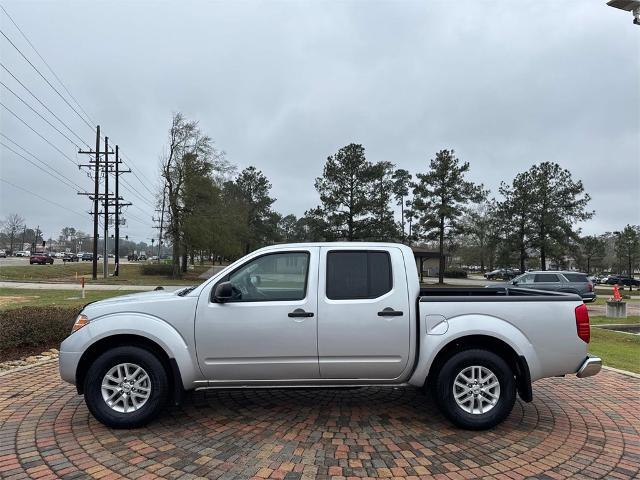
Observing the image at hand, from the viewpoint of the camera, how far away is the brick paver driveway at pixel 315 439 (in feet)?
11.6

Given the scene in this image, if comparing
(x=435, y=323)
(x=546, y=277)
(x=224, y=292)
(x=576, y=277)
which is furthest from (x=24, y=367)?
(x=576, y=277)

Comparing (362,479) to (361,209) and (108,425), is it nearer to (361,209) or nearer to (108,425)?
(108,425)

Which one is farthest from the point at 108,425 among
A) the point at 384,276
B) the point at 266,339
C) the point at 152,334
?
the point at 384,276

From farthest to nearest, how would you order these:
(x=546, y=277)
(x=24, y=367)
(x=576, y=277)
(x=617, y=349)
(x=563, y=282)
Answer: (x=576, y=277)
(x=546, y=277)
(x=563, y=282)
(x=617, y=349)
(x=24, y=367)

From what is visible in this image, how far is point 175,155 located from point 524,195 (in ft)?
109

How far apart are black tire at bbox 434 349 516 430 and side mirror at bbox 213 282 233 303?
219cm

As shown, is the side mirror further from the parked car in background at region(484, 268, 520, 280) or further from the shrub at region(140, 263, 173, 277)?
the parked car in background at region(484, 268, 520, 280)

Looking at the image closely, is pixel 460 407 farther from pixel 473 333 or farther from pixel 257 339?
pixel 257 339

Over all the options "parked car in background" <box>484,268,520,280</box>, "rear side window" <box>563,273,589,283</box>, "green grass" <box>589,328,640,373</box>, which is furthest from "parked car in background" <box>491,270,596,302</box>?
"parked car in background" <box>484,268,520,280</box>

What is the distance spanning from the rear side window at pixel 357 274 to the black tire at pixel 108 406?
5.94 feet

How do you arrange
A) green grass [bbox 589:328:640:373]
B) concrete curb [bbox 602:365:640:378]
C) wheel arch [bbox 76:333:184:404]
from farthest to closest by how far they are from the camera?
green grass [bbox 589:328:640:373] → concrete curb [bbox 602:365:640:378] → wheel arch [bbox 76:333:184:404]

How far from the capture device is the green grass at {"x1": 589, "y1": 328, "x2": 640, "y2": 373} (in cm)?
759

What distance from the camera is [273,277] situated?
4684 mm

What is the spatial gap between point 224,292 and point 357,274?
4.35 feet
